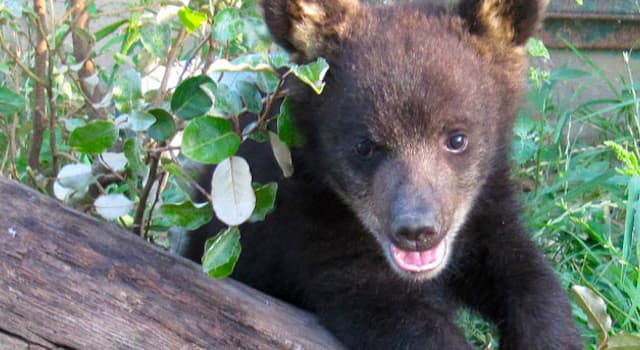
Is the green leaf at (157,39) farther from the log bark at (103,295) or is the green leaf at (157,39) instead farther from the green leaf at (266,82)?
the log bark at (103,295)

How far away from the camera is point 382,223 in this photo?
3084mm

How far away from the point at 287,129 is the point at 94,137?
0.65 meters

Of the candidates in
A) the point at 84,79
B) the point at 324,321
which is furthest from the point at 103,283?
the point at 84,79

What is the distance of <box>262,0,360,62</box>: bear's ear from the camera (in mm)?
3189

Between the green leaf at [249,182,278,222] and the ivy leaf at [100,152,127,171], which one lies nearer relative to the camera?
the green leaf at [249,182,278,222]

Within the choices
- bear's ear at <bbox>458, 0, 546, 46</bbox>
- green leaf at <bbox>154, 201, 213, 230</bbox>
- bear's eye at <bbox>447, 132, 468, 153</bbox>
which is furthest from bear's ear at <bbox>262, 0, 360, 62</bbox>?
green leaf at <bbox>154, 201, 213, 230</bbox>

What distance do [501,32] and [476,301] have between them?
40.9 inches

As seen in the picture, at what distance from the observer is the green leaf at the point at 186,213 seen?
313 cm

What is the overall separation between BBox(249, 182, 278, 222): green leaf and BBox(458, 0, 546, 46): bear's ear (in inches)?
35.9

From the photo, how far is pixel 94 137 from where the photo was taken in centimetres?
309

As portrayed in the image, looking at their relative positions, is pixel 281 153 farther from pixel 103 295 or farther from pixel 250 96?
pixel 103 295

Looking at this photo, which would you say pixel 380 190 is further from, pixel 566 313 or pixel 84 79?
pixel 84 79

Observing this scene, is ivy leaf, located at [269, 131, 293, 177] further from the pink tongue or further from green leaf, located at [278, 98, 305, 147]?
the pink tongue

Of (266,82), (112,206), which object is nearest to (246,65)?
(266,82)
